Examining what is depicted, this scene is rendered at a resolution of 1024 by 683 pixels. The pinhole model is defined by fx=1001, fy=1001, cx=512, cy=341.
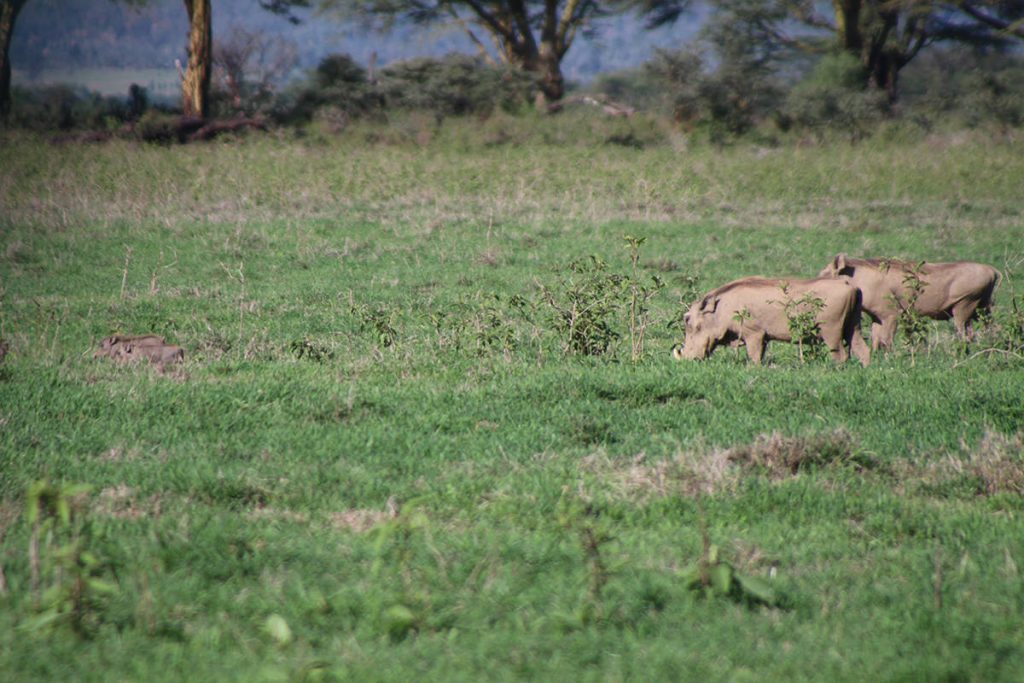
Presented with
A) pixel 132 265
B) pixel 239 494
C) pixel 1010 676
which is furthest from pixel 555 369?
pixel 132 265

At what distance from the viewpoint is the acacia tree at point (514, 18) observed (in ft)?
114

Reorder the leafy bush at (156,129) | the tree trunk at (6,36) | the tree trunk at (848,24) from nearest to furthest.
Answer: the leafy bush at (156,129)
the tree trunk at (6,36)
the tree trunk at (848,24)

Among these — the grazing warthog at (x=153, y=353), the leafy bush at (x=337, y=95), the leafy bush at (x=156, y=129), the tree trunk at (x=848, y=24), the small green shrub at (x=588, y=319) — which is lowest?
the grazing warthog at (x=153, y=353)

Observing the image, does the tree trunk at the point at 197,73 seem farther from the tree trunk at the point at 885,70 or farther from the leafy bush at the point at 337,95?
the tree trunk at the point at 885,70

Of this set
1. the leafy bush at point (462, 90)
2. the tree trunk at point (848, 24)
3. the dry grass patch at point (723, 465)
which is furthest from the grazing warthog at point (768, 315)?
the tree trunk at point (848, 24)

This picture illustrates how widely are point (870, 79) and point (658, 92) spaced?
7.15 metres

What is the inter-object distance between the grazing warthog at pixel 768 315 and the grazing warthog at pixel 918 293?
0.88 m

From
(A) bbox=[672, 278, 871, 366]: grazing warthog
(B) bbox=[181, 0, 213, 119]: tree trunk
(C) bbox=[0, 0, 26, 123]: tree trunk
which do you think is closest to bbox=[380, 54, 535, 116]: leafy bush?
(B) bbox=[181, 0, 213, 119]: tree trunk

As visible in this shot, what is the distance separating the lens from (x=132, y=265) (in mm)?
12883

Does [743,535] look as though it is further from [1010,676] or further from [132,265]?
[132,265]

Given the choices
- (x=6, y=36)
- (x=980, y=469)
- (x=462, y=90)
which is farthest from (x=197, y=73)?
(x=980, y=469)

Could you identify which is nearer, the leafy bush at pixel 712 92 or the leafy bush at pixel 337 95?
the leafy bush at pixel 712 92

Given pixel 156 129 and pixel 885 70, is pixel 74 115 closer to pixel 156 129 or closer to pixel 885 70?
pixel 156 129

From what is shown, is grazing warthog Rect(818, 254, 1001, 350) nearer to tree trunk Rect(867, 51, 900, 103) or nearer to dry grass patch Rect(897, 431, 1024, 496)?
dry grass patch Rect(897, 431, 1024, 496)
